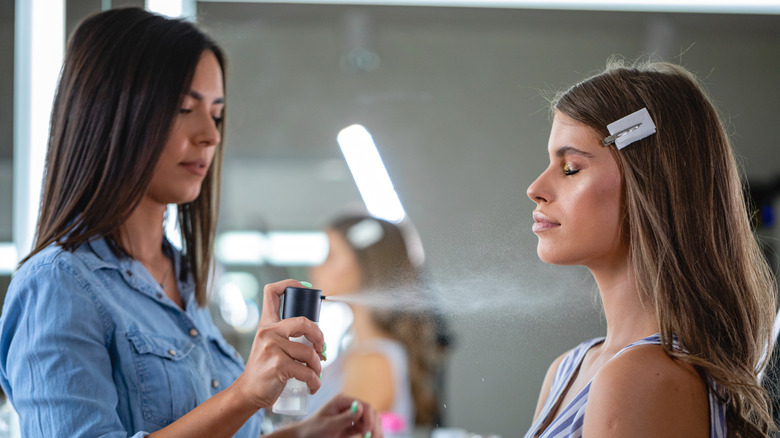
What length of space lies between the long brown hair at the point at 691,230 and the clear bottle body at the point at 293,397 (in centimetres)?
41

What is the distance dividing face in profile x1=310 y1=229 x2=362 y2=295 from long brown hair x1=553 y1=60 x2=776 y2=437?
884 mm

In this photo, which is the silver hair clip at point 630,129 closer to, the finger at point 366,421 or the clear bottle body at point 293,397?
the clear bottle body at point 293,397

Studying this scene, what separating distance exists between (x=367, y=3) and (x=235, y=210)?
0.85 meters

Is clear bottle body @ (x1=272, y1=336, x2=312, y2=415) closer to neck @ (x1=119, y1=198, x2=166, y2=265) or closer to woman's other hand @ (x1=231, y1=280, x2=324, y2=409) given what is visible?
woman's other hand @ (x1=231, y1=280, x2=324, y2=409)

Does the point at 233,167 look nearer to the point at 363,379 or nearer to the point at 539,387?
the point at 363,379

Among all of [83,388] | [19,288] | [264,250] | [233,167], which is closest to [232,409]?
[83,388]

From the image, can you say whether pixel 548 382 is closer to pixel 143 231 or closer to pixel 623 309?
pixel 623 309

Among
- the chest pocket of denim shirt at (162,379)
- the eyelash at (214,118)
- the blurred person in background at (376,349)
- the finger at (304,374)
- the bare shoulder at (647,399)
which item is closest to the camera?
the bare shoulder at (647,399)

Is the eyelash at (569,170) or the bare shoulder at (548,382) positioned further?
the bare shoulder at (548,382)

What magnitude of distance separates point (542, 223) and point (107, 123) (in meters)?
0.60

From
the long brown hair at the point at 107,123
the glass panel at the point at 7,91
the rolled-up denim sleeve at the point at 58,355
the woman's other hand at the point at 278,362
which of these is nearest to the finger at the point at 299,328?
the woman's other hand at the point at 278,362

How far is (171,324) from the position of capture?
1007mm

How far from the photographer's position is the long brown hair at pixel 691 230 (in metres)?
0.75

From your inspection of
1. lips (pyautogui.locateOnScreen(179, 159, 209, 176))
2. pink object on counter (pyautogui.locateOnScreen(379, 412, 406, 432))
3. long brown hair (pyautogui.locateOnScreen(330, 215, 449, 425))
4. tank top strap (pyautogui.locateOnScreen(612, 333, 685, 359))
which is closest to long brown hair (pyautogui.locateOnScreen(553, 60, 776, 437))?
tank top strap (pyautogui.locateOnScreen(612, 333, 685, 359))
